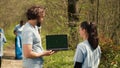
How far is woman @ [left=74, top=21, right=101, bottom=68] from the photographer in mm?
5477

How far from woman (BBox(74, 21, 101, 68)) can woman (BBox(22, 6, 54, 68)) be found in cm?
53

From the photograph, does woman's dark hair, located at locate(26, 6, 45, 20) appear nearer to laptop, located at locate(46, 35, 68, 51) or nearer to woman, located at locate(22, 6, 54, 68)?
woman, located at locate(22, 6, 54, 68)

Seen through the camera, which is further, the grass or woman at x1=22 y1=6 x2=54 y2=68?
the grass

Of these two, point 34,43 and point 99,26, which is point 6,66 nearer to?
point 99,26

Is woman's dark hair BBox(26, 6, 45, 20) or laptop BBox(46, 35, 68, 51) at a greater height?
woman's dark hair BBox(26, 6, 45, 20)

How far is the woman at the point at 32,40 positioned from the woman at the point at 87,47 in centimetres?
53

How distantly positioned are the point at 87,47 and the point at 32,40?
0.78m

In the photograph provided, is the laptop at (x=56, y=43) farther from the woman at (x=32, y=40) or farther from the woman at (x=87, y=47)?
the woman at (x=87, y=47)

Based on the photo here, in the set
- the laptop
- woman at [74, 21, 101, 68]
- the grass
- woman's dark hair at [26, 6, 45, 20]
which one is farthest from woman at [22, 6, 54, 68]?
the grass

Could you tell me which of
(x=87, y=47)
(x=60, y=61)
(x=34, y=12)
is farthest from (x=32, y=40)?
(x=60, y=61)

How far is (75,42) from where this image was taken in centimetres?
1558

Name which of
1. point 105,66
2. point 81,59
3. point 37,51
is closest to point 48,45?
point 37,51

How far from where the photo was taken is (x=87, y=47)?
5.50m

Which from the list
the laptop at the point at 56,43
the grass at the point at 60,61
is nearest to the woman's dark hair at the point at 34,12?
the laptop at the point at 56,43
